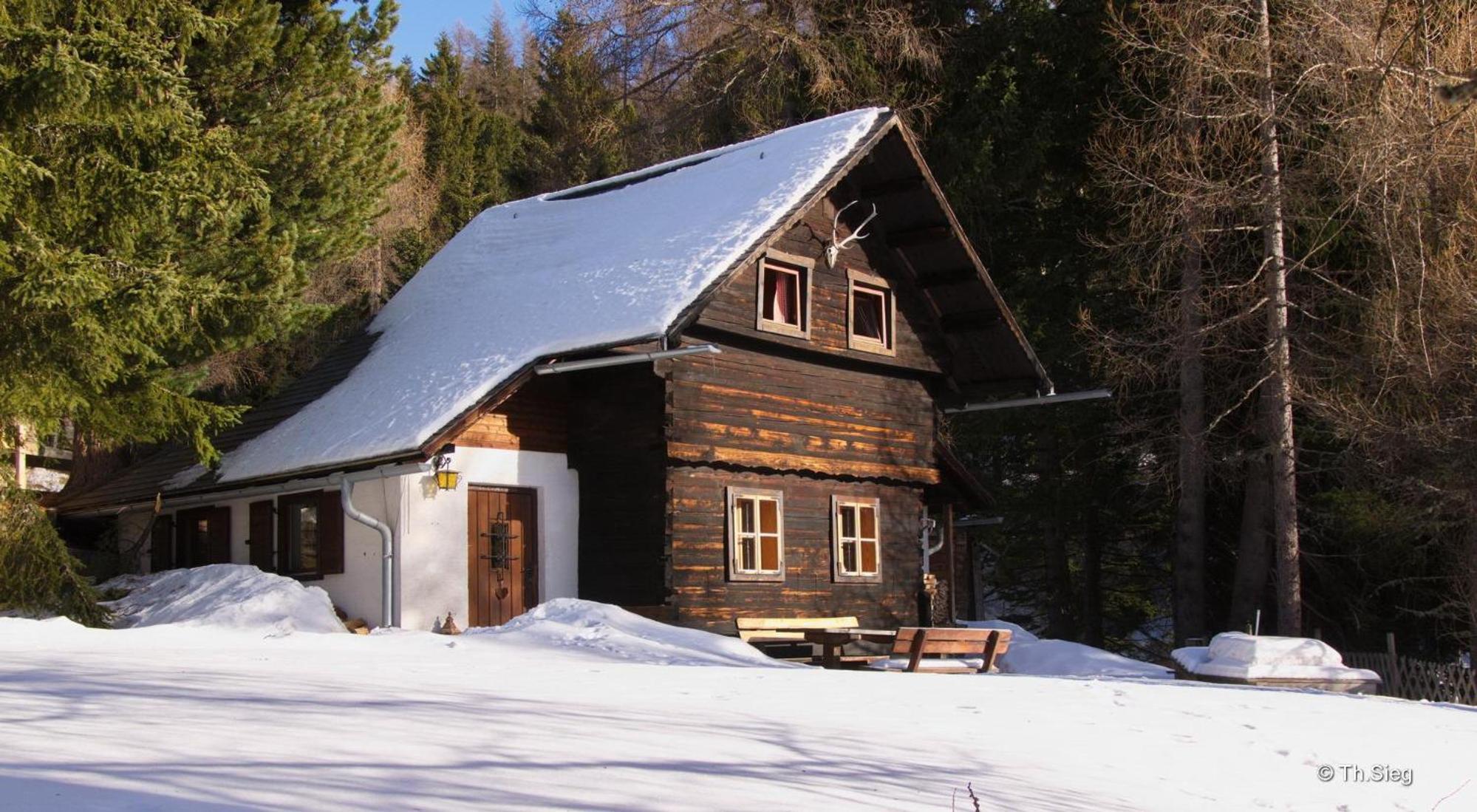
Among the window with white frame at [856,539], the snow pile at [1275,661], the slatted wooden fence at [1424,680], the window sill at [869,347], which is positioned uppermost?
the window sill at [869,347]

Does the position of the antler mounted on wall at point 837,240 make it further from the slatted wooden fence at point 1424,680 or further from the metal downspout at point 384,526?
the slatted wooden fence at point 1424,680

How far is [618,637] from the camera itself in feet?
54.6

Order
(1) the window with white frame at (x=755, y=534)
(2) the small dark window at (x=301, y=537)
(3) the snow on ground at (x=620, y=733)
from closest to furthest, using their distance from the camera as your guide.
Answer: (3) the snow on ground at (x=620, y=733)
(1) the window with white frame at (x=755, y=534)
(2) the small dark window at (x=301, y=537)

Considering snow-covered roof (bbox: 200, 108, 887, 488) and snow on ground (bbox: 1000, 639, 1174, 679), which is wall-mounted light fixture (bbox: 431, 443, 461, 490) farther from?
snow on ground (bbox: 1000, 639, 1174, 679)

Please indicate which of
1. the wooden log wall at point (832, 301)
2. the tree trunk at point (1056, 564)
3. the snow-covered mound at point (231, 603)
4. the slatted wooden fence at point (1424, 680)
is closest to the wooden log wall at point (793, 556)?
the wooden log wall at point (832, 301)

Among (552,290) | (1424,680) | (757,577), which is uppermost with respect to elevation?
(552,290)

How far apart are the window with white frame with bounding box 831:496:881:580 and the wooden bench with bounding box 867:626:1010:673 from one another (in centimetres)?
367

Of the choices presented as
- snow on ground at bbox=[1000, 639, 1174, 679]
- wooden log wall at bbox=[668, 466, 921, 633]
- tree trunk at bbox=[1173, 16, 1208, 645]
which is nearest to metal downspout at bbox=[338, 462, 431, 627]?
wooden log wall at bbox=[668, 466, 921, 633]

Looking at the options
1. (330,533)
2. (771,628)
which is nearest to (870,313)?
(771,628)

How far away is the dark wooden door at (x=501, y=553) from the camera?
66.4ft

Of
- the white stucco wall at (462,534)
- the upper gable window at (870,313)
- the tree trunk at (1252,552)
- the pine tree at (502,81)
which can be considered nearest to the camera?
the white stucco wall at (462,534)

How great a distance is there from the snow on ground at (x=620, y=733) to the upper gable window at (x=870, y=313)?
8208 millimetres

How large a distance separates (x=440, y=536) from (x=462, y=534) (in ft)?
1.04

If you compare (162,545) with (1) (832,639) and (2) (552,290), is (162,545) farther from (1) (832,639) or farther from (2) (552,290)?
(1) (832,639)
